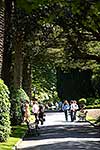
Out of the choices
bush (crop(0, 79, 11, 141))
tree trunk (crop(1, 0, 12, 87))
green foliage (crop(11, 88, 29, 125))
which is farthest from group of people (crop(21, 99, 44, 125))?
bush (crop(0, 79, 11, 141))

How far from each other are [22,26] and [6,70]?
6665mm

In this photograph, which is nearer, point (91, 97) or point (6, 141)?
point (6, 141)

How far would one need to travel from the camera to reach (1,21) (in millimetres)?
21984

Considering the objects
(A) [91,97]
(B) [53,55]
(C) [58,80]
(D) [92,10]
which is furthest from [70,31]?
(C) [58,80]

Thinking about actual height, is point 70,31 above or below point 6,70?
above

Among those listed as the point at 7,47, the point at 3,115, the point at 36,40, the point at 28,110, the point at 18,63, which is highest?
the point at 36,40

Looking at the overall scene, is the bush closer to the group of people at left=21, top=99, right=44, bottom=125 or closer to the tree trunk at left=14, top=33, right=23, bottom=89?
the group of people at left=21, top=99, right=44, bottom=125

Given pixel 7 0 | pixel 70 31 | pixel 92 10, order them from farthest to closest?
pixel 70 31 → pixel 7 0 → pixel 92 10

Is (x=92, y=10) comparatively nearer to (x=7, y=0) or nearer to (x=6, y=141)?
(x=6, y=141)

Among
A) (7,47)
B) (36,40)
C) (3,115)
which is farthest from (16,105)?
(3,115)

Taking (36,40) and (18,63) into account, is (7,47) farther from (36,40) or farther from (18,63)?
(36,40)

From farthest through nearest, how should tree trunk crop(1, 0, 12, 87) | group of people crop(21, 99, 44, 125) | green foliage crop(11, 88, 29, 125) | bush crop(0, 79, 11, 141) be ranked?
1. green foliage crop(11, 88, 29, 125)
2. tree trunk crop(1, 0, 12, 87)
3. group of people crop(21, 99, 44, 125)
4. bush crop(0, 79, 11, 141)

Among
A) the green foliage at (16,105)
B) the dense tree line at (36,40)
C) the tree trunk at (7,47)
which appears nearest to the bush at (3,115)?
the dense tree line at (36,40)

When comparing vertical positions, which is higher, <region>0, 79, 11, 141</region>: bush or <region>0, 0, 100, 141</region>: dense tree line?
<region>0, 0, 100, 141</region>: dense tree line
